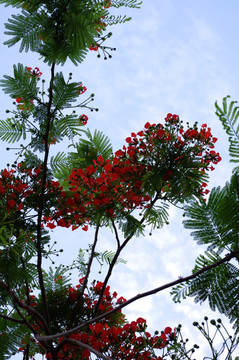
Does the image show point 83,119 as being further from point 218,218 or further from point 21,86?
point 218,218

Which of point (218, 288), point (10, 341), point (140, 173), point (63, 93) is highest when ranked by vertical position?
point (63, 93)

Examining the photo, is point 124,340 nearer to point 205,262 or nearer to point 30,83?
point 205,262

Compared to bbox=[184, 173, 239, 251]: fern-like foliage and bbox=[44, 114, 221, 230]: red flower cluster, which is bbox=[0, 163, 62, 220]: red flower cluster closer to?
bbox=[44, 114, 221, 230]: red flower cluster

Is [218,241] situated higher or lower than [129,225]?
lower

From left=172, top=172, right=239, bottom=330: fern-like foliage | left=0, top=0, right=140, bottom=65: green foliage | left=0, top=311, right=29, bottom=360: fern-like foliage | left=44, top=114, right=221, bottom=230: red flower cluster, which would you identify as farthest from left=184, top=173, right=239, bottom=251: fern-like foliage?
left=0, top=311, right=29, bottom=360: fern-like foliage

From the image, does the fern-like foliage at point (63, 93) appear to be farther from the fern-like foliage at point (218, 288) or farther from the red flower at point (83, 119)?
the fern-like foliage at point (218, 288)

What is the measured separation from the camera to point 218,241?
2252 millimetres

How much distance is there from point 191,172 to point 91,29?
1.31 meters

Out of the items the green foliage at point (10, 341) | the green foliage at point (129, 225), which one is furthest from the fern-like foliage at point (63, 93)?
the green foliage at point (10, 341)

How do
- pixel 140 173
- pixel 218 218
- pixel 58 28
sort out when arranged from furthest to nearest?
pixel 140 173
pixel 58 28
pixel 218 218

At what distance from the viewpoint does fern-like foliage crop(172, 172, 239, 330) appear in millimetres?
2051

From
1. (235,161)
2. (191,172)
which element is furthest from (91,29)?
(235,161)

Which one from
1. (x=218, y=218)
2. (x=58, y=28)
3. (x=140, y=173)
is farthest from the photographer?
(x=140, y=173)

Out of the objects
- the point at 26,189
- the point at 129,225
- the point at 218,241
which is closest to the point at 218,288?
the point at 218,241
